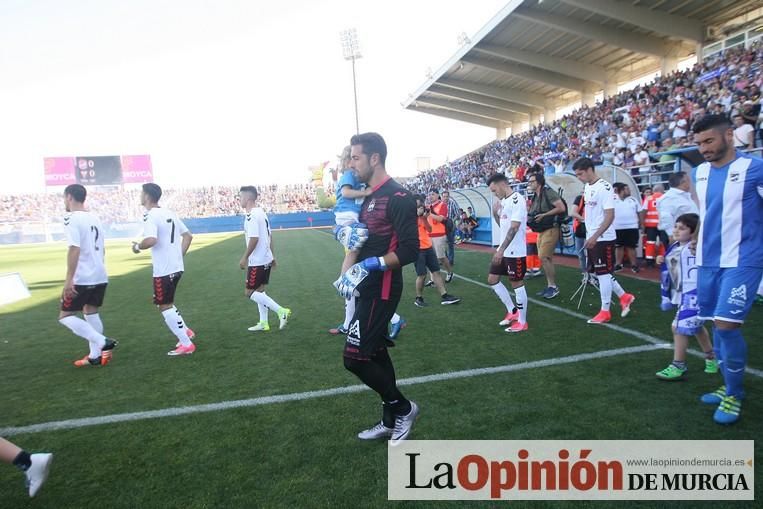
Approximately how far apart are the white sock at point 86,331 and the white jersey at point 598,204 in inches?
249

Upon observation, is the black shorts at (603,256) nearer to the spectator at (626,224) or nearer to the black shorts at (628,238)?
the spectator at (626,224)

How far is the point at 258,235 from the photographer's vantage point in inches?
257

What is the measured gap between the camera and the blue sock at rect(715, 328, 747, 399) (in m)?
3.35

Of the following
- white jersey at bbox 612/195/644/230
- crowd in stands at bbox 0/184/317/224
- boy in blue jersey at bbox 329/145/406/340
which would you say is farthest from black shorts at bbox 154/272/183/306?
crowd in stands at bbox 0/184/317/224

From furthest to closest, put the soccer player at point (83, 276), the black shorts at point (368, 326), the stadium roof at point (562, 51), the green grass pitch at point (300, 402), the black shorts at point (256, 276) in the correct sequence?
the stadium roof at point (562, 51)
the black shorts at point (256, 276)
the soccer player at point (83, 276)
the black shorts at point (368, 326)
the green grass pitch at point (300, 402)

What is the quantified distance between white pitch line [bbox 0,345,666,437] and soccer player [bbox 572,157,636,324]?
1.32 meters

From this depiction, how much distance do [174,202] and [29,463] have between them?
200ft

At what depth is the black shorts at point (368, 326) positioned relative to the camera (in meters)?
3.12

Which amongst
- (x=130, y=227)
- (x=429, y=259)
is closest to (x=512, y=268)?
(x=429, y=259)

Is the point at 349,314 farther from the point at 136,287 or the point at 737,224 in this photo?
the point at 136,287

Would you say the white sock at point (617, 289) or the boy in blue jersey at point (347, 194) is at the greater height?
the boy in blue jersey at point (347, 194)

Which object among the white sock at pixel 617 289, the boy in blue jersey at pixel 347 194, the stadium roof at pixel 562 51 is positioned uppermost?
the stadium roof at pixel 562 51

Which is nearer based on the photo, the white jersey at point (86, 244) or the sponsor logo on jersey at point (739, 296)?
the sponsor logo on jersey at point (739, 296)

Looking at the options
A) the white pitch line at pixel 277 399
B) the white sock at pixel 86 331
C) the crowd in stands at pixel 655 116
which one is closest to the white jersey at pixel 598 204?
the white pitch line at pixel 277 399
